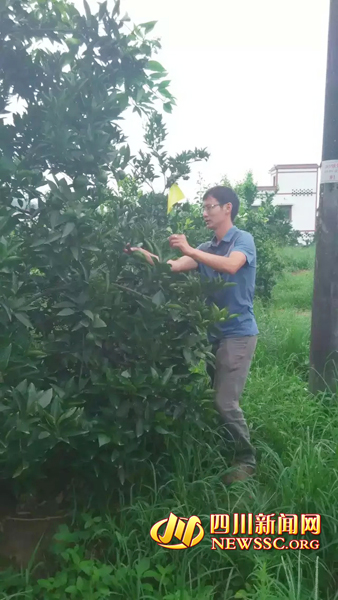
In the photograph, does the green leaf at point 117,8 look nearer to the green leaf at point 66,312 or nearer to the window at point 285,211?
the green leaf at point 66,312

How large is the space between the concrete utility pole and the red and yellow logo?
1.38 m

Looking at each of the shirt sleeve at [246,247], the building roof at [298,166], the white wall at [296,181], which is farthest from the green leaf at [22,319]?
the white wall at [296,181]

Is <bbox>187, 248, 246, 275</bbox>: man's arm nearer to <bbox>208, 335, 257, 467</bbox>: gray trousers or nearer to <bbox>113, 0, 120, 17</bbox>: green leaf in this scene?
<bbox>208, 335, 257, 467</bbox>: gray trousers

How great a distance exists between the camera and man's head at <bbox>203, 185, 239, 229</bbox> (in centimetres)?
308

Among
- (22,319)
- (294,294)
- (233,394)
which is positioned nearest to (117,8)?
(22,319)

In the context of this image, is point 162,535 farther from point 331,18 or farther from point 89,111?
point 331,18

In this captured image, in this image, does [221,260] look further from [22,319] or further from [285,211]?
[285,211]

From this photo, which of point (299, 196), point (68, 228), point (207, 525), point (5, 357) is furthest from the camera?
point (299, 196)

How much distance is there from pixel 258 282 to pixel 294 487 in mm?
5536

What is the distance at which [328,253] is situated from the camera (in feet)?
10.7

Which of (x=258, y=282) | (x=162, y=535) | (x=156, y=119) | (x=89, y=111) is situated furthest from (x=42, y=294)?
(x=258, y=282)

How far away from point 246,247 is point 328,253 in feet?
2.02

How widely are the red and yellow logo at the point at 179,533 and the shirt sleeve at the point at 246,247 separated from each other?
1.33m

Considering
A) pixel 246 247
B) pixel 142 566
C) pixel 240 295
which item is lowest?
pixel 142 566
